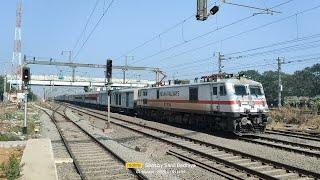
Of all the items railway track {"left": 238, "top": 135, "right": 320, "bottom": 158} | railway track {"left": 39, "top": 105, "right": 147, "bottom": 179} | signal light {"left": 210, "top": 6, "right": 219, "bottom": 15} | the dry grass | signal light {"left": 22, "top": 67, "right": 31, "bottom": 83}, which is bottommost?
railway track {"left": 39, "top": 105, "right": 147, "bottom": 179}

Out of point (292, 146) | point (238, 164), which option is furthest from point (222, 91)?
point (238, 164)

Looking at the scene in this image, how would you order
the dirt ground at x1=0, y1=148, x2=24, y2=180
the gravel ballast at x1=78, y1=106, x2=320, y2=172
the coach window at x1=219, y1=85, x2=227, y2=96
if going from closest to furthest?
1. the gravel ballast at x1=78, y1=106, x2=320, y2=172
2. the dirt ground at x1=0, y1=148, x2=24, y2=180
3. the coach window at x1=219, y1=85, x2=227, y2=96

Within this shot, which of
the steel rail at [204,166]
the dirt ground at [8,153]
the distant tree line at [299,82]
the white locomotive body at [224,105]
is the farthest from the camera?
the distant tree line at [299,82]

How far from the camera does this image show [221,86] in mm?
22391

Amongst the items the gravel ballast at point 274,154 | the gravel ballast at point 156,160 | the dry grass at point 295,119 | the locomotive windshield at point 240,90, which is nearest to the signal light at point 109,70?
the gravel ballast at point 156,160

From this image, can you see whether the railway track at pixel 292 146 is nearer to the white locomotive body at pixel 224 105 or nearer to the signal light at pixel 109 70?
the white locomotive body at pixel 224 105

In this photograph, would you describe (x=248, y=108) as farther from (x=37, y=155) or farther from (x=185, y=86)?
(x=37, y=155)

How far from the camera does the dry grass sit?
29641mm

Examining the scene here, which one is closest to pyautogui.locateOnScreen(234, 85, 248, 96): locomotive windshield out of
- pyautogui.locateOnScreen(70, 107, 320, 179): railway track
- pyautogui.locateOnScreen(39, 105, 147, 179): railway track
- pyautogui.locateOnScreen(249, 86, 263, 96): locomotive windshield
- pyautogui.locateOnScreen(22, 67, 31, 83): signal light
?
pyautogui.locateOnScreen(249, 86, 263, 96): locomotive windshield

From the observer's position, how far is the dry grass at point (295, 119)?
29641 millimetres

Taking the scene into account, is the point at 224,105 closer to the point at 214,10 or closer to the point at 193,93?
the point at 193,93

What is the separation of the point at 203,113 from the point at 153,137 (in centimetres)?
449

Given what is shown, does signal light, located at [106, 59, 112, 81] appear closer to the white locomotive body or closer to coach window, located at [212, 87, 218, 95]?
the white locomotive body

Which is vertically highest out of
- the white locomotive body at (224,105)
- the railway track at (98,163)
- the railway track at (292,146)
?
the white locomotive body at (224,105)
